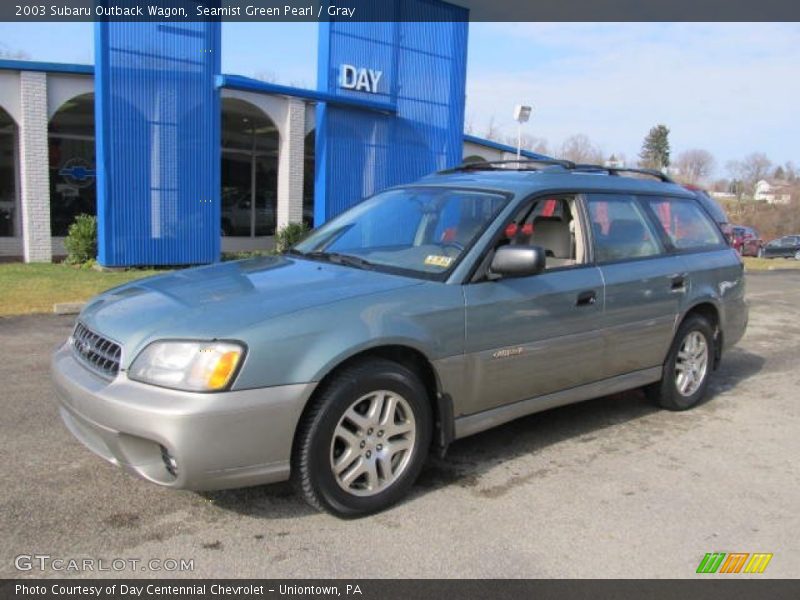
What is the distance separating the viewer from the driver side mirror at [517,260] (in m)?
3.82

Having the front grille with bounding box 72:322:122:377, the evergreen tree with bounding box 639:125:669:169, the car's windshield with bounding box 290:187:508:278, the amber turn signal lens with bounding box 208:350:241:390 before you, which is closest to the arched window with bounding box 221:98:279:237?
the car's windshield with bounding box 290:187:508:278

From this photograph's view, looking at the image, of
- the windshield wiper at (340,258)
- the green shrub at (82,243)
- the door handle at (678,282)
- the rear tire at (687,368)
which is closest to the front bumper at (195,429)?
the windshield wiper at (340,258)

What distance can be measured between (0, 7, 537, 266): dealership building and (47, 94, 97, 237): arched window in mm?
32

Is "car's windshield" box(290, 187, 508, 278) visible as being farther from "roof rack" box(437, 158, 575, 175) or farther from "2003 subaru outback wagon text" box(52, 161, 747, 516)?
"roof rack" box(437, 158, 575, 175)

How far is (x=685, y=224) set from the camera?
18.5 ft

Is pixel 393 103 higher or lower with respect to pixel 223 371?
higher

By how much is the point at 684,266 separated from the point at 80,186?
14.8 meters

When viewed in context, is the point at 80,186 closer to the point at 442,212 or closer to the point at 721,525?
the point at 442,212

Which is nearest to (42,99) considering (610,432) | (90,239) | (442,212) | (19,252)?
(90,239)

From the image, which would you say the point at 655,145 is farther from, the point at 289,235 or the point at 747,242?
the point at 289,235

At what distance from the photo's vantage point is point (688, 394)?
548 centimetres

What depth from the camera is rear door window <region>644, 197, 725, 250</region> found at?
17.6ft

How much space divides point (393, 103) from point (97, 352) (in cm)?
1373

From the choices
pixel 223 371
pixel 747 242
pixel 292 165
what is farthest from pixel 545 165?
pixel 747 242
